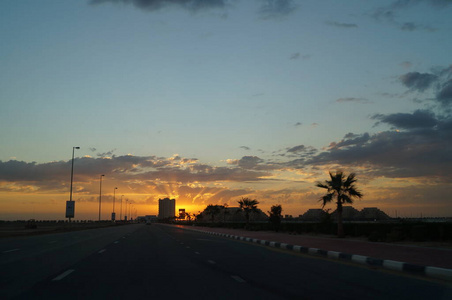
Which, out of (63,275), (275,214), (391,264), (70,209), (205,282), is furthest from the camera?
(70,209)

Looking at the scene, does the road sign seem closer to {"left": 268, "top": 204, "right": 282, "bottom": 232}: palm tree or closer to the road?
{"left": 268, "top": 204, "right": 282, "bottom": 232}: palm tree

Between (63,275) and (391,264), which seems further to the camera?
(391,264)

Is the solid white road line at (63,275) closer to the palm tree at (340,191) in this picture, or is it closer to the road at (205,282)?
the road at (205,282)

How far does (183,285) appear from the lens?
377 inches

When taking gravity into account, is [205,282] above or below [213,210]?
below

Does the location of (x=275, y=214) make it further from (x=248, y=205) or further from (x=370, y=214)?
(x=370, y=214)

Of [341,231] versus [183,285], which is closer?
[183,285]

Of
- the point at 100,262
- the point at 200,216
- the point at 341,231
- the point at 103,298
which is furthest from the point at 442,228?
the point at 200,216

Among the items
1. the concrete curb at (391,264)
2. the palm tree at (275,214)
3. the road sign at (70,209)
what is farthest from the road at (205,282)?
the road sign at (70,209)

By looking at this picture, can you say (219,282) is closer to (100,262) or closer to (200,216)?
(100,262)

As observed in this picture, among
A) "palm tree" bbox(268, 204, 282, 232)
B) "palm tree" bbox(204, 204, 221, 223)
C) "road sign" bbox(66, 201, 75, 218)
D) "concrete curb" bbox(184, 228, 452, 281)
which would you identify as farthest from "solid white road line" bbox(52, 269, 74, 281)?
"palm tree" bbox(204, 204, 221, 223)

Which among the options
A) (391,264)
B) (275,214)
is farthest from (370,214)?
(391,264)

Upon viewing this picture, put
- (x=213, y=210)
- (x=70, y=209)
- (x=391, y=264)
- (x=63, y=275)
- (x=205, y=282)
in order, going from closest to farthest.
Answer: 1. (x=205, y=282)
2. (x=63, y=275)
3. (x=391, y=264)
4. (x=70, y=209)
5. (x=213, y=210)

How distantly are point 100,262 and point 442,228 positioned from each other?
21.3 meters
